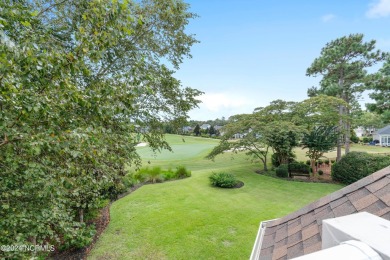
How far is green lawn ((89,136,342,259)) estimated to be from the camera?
5.81 metres

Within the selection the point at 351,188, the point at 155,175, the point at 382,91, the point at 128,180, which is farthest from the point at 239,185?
the point at 382,91

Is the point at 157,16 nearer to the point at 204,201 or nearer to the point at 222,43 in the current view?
the point at 222,43

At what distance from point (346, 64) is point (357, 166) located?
26.9ft

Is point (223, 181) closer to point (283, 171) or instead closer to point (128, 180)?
point (283, 171)

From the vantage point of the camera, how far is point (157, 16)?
730 cm

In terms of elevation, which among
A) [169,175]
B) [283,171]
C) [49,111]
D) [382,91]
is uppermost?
[382,91]

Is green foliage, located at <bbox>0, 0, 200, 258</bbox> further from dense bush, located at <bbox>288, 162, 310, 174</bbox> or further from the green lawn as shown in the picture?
dense bush, located at <bbox>288, 162, 310, 174</bbox>

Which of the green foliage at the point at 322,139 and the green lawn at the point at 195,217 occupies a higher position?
the green foliage at the point at 322,139

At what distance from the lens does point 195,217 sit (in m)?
7.63

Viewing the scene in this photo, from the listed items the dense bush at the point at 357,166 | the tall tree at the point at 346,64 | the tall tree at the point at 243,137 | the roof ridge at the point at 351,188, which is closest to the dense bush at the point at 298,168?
the dense bush at the point at 357,166

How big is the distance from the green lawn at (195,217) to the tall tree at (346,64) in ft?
26.0

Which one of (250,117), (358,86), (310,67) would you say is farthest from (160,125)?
(358,86)

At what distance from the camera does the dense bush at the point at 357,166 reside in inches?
415

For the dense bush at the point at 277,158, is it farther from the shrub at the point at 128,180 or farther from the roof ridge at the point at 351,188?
the roof ridge at the point at 351,188
